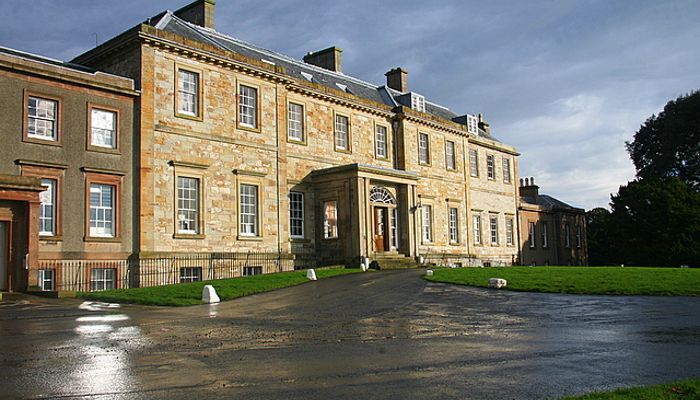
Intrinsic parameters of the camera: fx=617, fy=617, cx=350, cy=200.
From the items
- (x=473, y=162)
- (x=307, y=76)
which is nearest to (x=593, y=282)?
(x=307, y=76)

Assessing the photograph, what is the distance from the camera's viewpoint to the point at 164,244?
22.4 meters

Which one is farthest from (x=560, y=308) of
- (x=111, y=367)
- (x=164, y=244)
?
(x=164, y=244)

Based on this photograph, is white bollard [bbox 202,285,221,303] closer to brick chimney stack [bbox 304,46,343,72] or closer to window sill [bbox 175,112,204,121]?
window sill [bbox 175,112,204,121]

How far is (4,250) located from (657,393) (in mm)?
17654

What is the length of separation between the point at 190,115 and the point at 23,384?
742 inches

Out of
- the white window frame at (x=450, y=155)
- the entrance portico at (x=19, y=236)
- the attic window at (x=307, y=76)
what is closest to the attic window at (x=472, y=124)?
the white window frame at (x=450, y=155)

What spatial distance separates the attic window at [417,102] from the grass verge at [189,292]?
18299 mm

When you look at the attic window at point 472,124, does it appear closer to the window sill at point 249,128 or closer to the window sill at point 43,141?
the window sill at point 249,128

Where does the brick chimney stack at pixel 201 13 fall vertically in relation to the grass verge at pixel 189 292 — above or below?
above

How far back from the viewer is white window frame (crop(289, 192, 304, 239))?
28.2m

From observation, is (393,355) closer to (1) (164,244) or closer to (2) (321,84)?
(1) (164,244)

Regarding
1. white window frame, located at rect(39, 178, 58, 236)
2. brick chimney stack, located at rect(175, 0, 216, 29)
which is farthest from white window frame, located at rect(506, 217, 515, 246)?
white window frame, located at rect(39, 178, 58, 236)

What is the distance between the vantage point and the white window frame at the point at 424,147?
35.9 meters

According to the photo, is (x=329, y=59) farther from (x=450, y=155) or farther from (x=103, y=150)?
(x=103, y=150)
